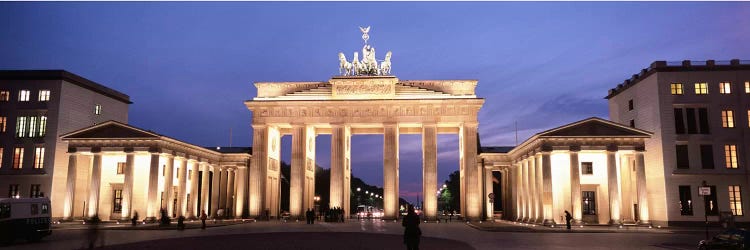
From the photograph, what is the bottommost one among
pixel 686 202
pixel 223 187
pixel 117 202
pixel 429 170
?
pixel 117 202

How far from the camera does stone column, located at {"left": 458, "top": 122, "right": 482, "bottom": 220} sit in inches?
2347

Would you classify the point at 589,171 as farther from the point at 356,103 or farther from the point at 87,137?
the point at 87,137

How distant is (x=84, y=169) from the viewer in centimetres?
5831

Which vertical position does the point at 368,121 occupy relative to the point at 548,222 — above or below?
above

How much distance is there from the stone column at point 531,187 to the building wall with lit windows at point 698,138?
414 inches

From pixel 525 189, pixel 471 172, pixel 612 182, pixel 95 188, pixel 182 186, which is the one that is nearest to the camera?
pixel 612 182

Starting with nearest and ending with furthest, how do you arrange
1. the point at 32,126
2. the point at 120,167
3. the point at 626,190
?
the point at 626,190 → the point at 32,126 → the point at 120,167

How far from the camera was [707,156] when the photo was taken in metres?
50.6

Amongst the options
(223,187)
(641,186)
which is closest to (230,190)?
(223,187)

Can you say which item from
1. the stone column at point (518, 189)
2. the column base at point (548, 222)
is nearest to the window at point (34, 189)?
the column base at point (548, 222)

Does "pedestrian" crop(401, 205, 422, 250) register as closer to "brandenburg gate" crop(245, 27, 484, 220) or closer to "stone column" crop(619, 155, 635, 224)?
"stone column" crop(619, 155, 635, 224)

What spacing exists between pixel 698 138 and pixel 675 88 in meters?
4.87

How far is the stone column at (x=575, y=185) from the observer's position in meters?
49.1

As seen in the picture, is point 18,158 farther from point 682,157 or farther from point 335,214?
point 682,157
